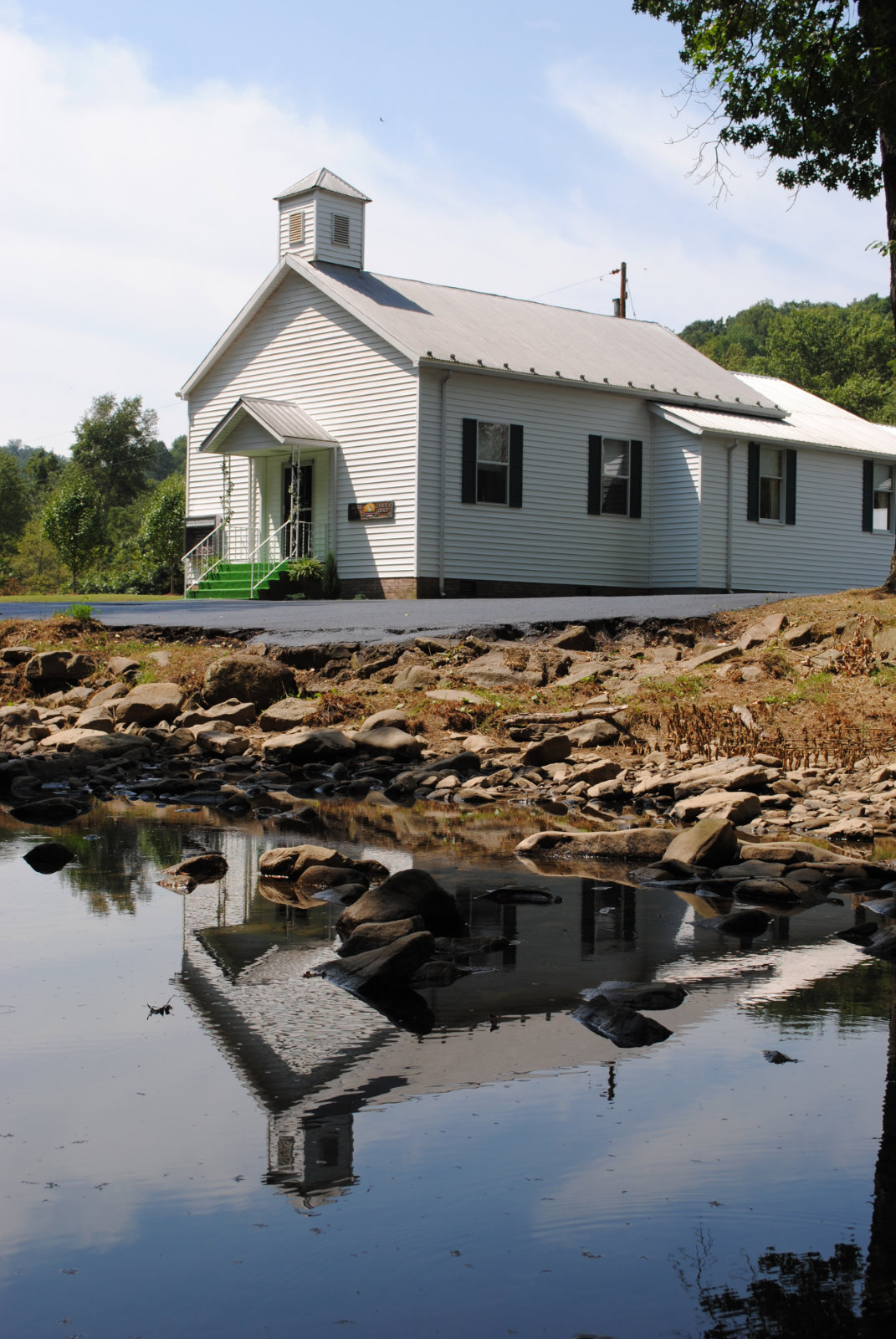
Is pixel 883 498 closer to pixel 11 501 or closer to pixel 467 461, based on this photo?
pixel 467 461

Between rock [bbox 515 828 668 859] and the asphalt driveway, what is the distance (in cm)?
673

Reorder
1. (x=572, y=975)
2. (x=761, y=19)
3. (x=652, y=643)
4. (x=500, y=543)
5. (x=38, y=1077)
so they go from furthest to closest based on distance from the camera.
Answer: (x=500, y=543) < (x=761, y=19) < (x=652, y=643) < (x=572, y=975) < (x=38, y=1077)

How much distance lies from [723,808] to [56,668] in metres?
8.15

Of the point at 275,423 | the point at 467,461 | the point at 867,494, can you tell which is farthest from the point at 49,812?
the point at 867,494

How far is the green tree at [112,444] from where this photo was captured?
7181 cm

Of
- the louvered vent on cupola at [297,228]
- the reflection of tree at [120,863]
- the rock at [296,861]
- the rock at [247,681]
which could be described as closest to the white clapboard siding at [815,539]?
the louvered vent on cupola at [297,228]

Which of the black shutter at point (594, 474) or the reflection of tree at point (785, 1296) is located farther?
the black shutter at point (594, 474)

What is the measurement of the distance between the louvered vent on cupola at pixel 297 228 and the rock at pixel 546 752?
17763 millimetres

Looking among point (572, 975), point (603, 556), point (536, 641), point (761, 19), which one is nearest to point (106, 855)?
point (572, 975)

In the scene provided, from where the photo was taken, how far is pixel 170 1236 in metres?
2.81

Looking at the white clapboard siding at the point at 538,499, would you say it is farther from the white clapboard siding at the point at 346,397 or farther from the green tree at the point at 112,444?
the green tree at the point at 112,444

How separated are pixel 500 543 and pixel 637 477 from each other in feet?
12.1

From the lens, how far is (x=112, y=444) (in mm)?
72125

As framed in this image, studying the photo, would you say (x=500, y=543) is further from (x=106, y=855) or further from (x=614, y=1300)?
(x=614, y=1300)
